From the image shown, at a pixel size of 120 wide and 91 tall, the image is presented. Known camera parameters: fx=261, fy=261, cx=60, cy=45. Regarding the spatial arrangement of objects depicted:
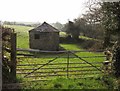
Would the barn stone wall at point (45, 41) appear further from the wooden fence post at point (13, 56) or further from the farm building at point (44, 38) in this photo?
the wooden fence post at point (13, 56)

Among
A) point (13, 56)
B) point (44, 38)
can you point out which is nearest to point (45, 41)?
point (44, 38)

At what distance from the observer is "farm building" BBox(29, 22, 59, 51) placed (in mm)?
34062

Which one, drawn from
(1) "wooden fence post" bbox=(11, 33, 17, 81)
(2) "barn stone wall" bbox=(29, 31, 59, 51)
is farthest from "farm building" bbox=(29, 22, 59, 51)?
(1) "wooden fence post" bbox=(11, 33, 17, 81)

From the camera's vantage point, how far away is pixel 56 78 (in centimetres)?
1073

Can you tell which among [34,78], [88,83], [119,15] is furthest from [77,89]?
[119,15]

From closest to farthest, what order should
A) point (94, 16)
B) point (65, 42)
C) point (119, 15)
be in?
point (119, 15), point (94, 16), point (65, 42)

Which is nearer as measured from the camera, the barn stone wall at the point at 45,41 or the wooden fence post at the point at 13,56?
the wooden fence post at the point at 13,56

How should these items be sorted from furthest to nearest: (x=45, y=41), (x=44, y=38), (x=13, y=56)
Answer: (x=45, y=41)
(x=44, y=38)
(x=13, y=56)

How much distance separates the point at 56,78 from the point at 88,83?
4.33ft

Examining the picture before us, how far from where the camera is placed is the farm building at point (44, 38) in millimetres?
34062

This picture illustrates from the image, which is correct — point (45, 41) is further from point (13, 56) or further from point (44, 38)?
point (13, 56)

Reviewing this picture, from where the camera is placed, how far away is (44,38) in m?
34.2

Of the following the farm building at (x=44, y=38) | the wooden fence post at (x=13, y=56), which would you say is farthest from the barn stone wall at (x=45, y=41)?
the wooden fence post at (x=13, y=56)

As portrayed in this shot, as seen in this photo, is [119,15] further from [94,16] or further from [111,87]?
[94,16]
